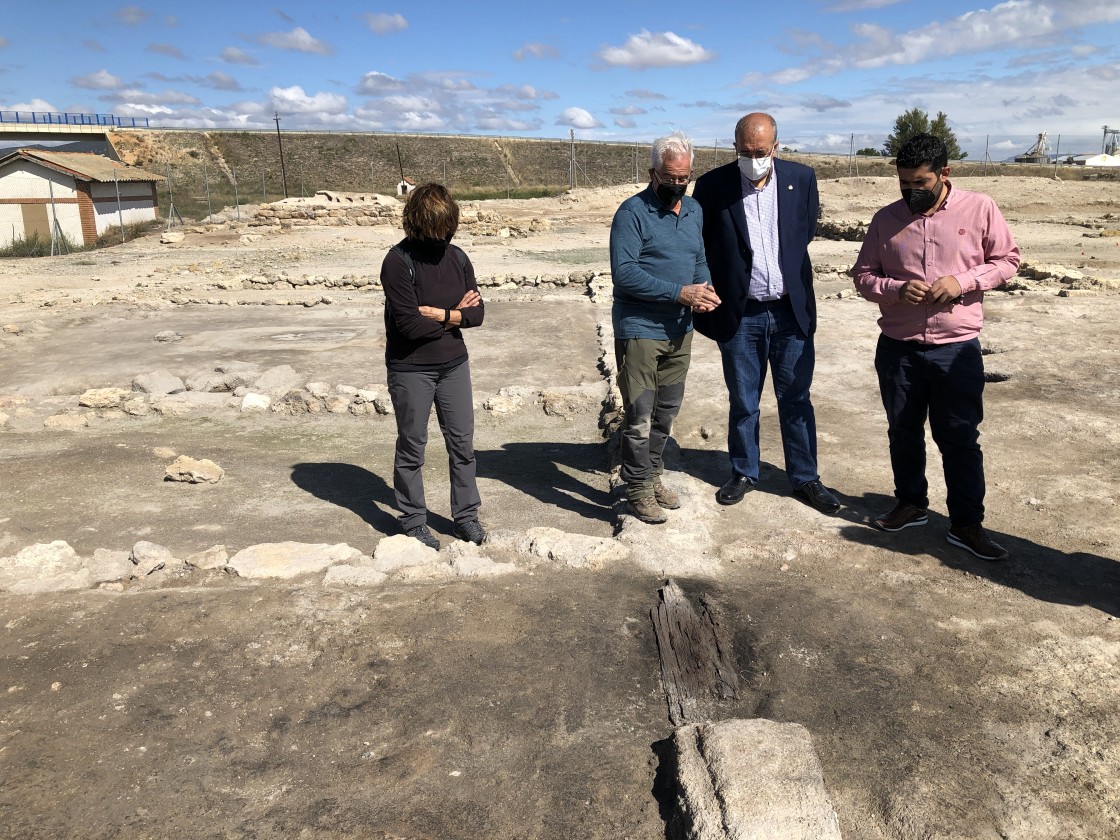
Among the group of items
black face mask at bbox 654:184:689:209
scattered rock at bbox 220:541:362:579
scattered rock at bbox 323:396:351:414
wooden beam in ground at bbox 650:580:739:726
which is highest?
black face mask at bbox 654:184:689:209

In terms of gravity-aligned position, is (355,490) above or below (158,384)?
below

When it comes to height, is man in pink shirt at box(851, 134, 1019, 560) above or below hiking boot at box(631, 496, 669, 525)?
above

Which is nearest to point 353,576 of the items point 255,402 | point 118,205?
point 255,402

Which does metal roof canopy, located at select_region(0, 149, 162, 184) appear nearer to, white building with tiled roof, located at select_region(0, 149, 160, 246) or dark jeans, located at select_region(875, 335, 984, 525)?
white building with tiled roof, located at select_region(0, 149, 160, 246)

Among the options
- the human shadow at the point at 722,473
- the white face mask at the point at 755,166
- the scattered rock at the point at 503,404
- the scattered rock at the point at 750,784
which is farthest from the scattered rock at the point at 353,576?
the scattered rock at the point at 503,404

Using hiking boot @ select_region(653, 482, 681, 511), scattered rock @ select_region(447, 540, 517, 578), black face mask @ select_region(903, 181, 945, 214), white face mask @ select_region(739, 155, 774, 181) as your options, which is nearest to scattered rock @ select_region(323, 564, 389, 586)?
scattered rock @ select_region(447, 540, 517, 578)

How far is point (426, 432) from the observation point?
15.0 ft

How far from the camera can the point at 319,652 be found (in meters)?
3.46

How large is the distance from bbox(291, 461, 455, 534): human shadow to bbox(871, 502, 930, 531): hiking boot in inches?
98.7

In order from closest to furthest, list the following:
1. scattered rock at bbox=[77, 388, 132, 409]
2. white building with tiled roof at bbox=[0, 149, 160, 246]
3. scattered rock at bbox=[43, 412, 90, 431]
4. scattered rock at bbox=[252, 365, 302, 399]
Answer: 1. scattered rock at bbox=[43, 412, 90, 431]
2. scattered rock at bbox=[77, 388, 132, 409]
3. scattered rock at bbox=[252, 365, 302, 399]
4. white building with tiled roof at bbox=[0, 149, 160, 246]

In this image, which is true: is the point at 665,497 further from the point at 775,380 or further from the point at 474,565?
the point at 474,565

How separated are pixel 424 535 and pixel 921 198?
313 centimetres

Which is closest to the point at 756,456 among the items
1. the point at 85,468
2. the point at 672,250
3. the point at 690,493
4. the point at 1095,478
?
the point at 690,493

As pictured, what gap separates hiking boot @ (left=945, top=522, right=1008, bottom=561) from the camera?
4.14m
